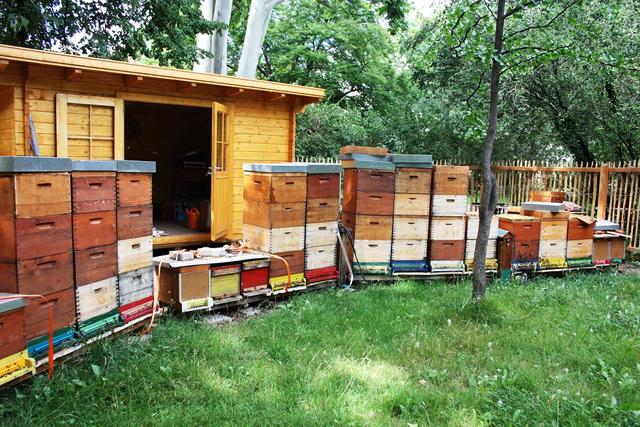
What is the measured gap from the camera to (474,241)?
26.1 ft

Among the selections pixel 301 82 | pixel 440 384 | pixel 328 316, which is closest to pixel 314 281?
pixel 328 316

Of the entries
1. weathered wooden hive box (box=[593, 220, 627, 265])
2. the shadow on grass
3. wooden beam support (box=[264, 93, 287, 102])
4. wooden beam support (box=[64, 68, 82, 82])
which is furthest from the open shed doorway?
weathered wooden hive box (box=[593, 220, 627, 265])

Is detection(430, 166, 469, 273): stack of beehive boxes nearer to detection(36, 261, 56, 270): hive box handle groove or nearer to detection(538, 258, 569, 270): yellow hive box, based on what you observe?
detection(538, 258, 569, 270): yellow hive box

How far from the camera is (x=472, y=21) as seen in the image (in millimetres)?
5699

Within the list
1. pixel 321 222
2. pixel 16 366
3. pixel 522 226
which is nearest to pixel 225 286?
pixel 321 222

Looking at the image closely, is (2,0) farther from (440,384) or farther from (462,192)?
(440,384)

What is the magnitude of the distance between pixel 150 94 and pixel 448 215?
505 centimetres

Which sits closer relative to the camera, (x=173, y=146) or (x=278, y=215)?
(x=278, y=215)

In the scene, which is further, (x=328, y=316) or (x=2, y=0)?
(x=2, y=0)

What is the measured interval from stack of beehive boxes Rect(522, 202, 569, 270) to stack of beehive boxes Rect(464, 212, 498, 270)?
93cm

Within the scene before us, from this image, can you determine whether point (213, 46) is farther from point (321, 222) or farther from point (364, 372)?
point (364, 372)

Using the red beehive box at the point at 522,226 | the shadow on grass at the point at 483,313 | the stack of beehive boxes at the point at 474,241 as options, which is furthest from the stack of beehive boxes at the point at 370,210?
the red beehive box at the point at 522,226

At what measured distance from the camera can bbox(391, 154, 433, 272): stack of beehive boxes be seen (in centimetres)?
746

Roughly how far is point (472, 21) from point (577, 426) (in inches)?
172
